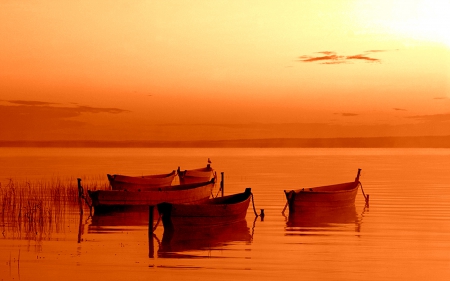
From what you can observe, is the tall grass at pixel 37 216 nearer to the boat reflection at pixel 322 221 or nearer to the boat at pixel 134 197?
the boat at pixel 134 197

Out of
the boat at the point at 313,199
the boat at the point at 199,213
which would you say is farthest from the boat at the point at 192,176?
the boat at the point at 199,213

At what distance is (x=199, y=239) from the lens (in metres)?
20.8

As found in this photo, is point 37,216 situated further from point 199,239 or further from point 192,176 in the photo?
point 192,176

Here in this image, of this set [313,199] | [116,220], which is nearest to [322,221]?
[313,199]

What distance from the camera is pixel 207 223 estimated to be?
22516 mm

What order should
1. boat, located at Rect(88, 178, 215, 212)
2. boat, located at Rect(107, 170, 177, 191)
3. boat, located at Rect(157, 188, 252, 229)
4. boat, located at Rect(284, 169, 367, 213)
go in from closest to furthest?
1. boat, located at Rect(157, 188, 252, 229)
2. boat, located at Rect(284, 169, 367, 213)
3. boat, located at Rect(88, 178, 215, 212)
4. boat, located at Rect(107, 170, 177, 191)

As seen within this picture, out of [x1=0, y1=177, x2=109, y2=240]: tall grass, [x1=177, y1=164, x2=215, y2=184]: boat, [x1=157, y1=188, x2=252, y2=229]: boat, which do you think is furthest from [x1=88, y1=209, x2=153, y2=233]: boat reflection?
[x1=177, y1=164, x2=215, y2=184]: boat

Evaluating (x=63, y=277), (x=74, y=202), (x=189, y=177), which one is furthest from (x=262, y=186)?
(x=63, y=277)

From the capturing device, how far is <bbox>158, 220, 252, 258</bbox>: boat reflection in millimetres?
18641

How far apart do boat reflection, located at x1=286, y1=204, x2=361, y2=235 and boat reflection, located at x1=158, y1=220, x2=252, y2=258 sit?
192 centimetres

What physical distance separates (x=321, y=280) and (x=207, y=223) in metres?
8.00

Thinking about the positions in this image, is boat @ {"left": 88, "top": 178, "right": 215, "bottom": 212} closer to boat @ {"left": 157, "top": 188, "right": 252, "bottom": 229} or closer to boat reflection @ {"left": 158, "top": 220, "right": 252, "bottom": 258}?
boat @ {"left": 157, "top": 188, "right": 252, "bottom": 229}

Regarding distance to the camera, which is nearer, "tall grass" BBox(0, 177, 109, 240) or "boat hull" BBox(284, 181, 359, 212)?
"tall grass" BBox(0, 177, 109, 240)

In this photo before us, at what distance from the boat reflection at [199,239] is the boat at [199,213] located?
0.19m
